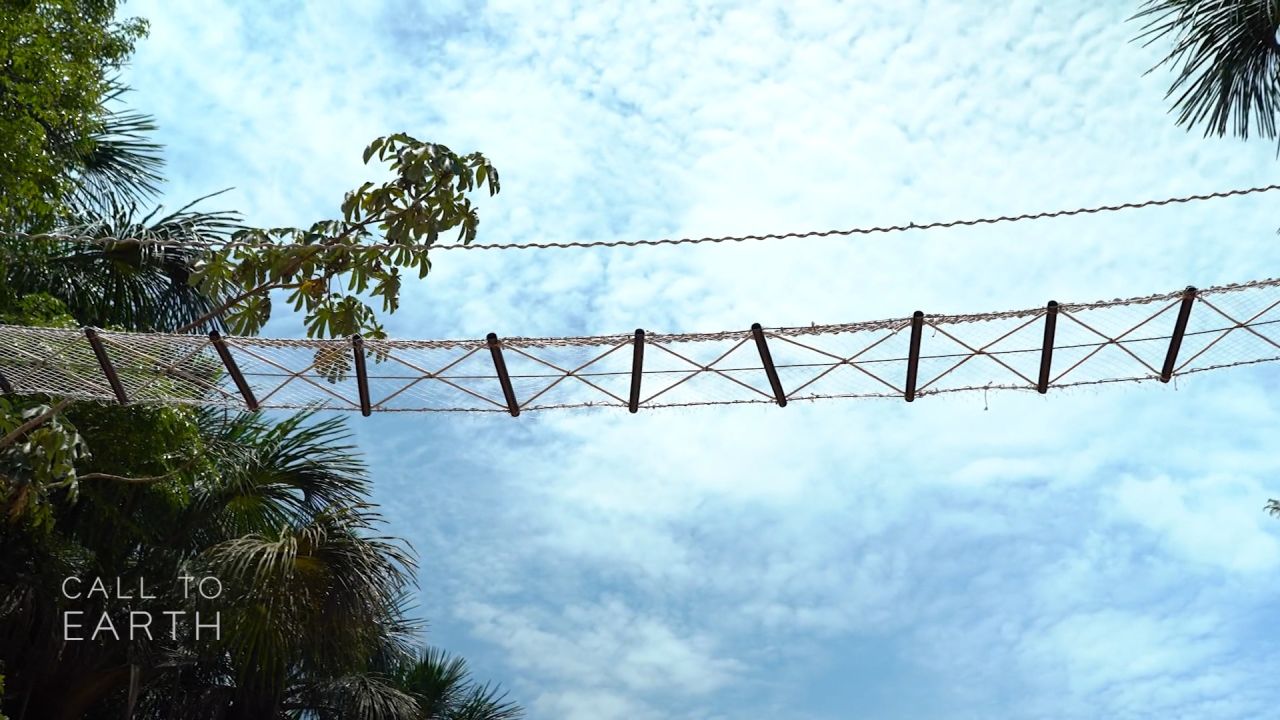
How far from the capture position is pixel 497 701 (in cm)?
1137

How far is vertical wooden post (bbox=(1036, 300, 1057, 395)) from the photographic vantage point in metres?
4.20

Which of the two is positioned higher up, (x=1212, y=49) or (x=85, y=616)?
(x=1212, y=49)

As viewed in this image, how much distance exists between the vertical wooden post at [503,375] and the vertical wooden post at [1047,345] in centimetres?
196

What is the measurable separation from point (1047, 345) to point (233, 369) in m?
3.10

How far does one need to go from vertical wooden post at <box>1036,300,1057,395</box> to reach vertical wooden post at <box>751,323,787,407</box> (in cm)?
98

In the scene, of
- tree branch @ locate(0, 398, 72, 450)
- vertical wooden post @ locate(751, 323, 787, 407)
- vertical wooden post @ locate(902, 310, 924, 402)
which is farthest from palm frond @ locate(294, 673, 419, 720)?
vertical wooden post @ locate(902, 310, 924, 402)

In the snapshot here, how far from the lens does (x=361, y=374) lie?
177 inches

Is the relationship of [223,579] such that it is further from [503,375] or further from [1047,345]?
[1047,345]

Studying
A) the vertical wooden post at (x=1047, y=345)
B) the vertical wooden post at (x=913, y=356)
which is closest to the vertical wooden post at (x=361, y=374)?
the vertical wooden post at (x=913, y=356)

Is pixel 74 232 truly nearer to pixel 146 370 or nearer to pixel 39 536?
pixel 39 536

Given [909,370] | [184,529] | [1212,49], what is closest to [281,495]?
[184,529]

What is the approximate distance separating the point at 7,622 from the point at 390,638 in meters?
3.23

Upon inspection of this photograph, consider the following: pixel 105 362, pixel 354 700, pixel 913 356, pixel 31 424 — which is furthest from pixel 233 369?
pixel 354 700

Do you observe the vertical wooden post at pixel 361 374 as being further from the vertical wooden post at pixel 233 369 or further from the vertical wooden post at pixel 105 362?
the vertical wooden post at pixel 105 362
